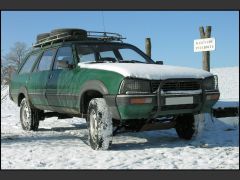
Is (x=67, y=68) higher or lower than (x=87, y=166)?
higher

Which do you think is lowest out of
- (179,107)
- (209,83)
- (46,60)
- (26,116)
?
(26,116)

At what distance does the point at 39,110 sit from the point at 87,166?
4.02m

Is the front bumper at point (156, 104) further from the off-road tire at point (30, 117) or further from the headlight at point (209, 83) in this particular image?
the off-road tire at point (30, 117)

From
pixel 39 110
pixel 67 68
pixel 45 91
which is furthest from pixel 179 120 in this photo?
pixel 39 110

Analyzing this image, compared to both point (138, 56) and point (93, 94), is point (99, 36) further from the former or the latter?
point (93, 94)

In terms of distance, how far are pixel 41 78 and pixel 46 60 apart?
1.31 feet

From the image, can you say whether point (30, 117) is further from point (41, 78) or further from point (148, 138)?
point (148, 138)

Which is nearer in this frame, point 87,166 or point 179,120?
point 87,166

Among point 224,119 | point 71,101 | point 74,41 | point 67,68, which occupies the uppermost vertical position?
point 74,41

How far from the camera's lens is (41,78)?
771 centimetres

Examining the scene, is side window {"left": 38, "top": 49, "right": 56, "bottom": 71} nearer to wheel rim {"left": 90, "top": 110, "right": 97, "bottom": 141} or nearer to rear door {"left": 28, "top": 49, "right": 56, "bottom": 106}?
rear door {"left": 28, "top": 49, "right": 56, "bottom": 106}

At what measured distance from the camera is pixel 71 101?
6.44 m

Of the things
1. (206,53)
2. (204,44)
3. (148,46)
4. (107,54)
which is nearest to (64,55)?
(107,54)

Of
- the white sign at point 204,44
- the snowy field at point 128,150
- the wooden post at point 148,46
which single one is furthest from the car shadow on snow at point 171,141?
the wooden post at point 148,46
